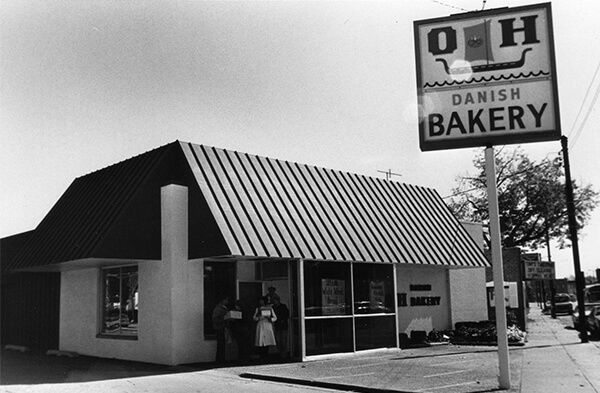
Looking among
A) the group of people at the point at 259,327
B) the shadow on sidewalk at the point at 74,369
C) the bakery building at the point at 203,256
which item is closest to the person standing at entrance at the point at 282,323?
the group of people at the point at 259,327

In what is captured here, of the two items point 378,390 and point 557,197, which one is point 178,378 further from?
point 557,197

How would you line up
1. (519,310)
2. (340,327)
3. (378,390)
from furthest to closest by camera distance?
(519,310), (340,327), (378,390)

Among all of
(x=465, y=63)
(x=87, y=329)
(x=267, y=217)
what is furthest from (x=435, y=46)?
(x=87, y=329)

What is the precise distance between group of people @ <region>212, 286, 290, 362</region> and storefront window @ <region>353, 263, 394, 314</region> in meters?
2.84

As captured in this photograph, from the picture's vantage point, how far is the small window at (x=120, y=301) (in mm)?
18531

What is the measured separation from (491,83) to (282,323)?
8.77 meters

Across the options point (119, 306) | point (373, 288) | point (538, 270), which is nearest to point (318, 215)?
point (373, 288)

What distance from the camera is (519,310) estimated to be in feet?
95.0

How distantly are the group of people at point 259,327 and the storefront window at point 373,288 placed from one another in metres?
2.84

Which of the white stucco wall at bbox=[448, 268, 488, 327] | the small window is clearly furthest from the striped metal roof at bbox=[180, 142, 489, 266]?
the small window

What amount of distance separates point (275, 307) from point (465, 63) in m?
8.49

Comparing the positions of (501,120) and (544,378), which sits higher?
(501,120)

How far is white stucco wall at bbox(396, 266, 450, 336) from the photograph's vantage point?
79.4 feet

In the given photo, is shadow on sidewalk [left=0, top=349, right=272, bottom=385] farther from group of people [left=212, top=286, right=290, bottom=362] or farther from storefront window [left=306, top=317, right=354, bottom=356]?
storefront window [left=306, top=317, right=354, bottom=356]
